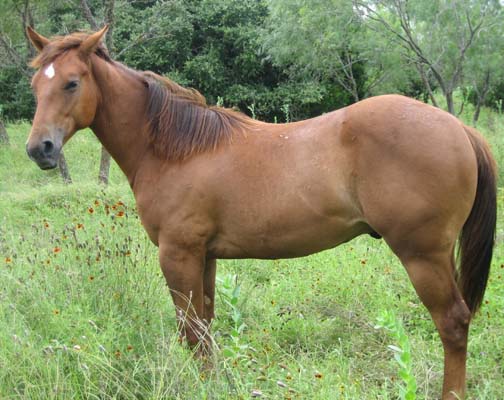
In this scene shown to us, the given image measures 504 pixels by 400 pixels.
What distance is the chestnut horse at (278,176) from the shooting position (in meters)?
2.68

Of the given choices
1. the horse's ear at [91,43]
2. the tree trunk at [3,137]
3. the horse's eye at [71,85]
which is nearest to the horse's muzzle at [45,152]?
the horse's eye at [71,85]

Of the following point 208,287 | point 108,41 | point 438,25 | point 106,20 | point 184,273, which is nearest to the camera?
point 184,273

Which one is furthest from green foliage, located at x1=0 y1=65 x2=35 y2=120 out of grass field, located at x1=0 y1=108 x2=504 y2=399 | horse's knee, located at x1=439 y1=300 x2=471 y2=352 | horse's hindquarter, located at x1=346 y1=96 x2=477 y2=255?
horse's knee, located at x1=439 y1=300 x2=471 y2=352

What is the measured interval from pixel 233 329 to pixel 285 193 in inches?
31.7

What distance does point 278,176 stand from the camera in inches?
117

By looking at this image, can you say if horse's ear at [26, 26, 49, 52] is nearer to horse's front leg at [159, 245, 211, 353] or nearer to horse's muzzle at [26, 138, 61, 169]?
horse's muzzle at [26, 138, 61, 169]

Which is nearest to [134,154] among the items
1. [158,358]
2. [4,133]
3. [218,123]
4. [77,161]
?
[218,123]

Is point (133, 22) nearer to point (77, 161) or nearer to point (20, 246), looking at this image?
point (77, 161)

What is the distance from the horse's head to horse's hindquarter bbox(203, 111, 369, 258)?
2.97 ft

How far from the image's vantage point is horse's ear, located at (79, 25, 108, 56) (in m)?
3.05

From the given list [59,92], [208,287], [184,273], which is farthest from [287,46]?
[184,273]

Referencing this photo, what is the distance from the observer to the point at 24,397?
96.5 inches

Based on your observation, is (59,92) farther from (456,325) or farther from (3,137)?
(3,137)

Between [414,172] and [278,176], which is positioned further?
[278,176]
